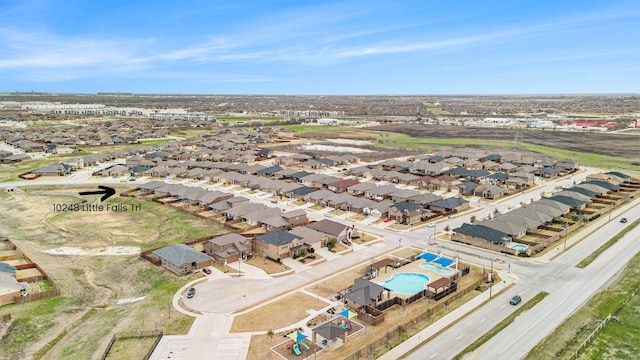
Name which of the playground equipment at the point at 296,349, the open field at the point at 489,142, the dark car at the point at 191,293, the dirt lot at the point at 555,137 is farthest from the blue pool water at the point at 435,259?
the dirt lot at the point at 555,137

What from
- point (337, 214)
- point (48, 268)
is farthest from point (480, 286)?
point (48, 268)

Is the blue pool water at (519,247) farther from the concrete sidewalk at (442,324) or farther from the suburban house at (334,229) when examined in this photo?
the suburban house at (334,229)

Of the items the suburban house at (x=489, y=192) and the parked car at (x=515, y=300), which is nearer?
the parked car at (x=515, y=300)

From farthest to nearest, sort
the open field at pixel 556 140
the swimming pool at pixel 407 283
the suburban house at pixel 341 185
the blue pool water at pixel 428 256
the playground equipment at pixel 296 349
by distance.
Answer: the open field at pixel 556 140 < the suburban house at pixel 341 185 < the blue pool water at pixel 428 256 < the swimming pool at pixel 407 283 < the playground equipment at pixel 296 349

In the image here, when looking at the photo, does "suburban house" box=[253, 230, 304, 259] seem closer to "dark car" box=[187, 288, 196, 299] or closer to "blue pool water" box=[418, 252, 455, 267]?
"dark car" box=[187, 288, 196, 299]

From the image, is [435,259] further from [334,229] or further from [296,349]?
[296,349]

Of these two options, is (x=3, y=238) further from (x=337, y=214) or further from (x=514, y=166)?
(x=514, y=166)
